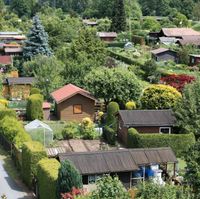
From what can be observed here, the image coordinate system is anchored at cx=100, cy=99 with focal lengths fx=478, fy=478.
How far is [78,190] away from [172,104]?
730 inches

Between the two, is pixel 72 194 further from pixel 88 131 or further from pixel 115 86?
pixel 115 86

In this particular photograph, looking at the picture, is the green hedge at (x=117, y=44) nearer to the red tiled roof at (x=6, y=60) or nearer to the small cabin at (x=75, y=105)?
the red tiled roof at (x=6, y=60)

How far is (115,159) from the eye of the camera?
78.9 ft

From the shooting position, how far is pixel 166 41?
85750mm

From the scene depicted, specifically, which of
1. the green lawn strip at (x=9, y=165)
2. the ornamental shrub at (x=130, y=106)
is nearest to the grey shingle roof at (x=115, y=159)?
the green lawn strip at (x=9, y=165)

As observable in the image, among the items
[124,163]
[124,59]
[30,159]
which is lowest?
[124,59]

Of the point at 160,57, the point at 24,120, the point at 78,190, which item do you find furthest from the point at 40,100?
the point at 160,57

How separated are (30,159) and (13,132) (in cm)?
488

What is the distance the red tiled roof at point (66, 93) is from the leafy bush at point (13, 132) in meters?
7.59

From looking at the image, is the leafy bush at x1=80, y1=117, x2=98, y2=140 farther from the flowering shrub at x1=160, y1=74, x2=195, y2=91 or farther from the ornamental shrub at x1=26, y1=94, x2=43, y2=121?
the flowering shrub at x1=160, y1=74, x2=195, y2=91

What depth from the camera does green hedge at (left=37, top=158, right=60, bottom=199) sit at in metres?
20.6

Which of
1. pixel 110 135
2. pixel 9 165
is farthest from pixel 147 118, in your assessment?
pixel 9 165

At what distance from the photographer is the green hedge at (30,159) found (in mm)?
23781

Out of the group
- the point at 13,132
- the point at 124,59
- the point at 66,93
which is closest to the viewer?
the point at 13,132
